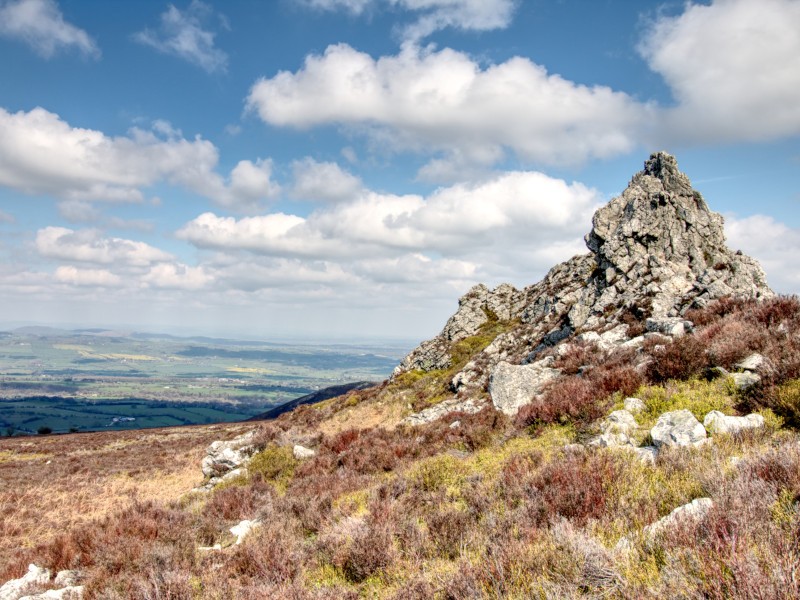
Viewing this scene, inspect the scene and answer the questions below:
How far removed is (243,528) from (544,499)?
6.91 m

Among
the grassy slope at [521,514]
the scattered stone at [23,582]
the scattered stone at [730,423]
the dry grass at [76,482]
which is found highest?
the scattered stone at [730,423]

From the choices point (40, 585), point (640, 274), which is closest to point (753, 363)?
point (40, 585)

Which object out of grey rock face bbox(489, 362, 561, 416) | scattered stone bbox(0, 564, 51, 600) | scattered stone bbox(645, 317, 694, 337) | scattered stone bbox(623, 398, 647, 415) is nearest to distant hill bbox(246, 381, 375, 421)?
grey rock face bbox(489, 362, 561, 416)

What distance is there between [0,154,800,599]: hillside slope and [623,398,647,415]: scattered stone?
16 cm

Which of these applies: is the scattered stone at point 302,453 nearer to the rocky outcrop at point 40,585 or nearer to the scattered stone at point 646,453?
the rocky outcrop at point 40,585

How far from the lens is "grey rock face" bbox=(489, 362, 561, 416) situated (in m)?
15.0

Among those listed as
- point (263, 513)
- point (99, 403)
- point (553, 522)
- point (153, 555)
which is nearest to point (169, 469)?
point (263, 513)

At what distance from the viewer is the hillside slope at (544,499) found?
412 cm

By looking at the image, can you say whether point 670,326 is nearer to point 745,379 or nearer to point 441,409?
point 745,379

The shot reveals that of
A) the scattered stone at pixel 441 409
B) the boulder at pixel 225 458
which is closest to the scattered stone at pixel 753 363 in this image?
the scattered stone at pixel 441 409

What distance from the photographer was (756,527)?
12.8 ft

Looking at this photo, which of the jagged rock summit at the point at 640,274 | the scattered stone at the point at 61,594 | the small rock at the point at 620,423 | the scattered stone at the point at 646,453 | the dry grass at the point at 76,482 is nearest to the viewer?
the scattered stone at the point at 61,594

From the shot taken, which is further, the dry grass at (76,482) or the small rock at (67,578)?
the dry grass at (76,482)

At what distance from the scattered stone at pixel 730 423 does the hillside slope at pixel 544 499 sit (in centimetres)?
4
